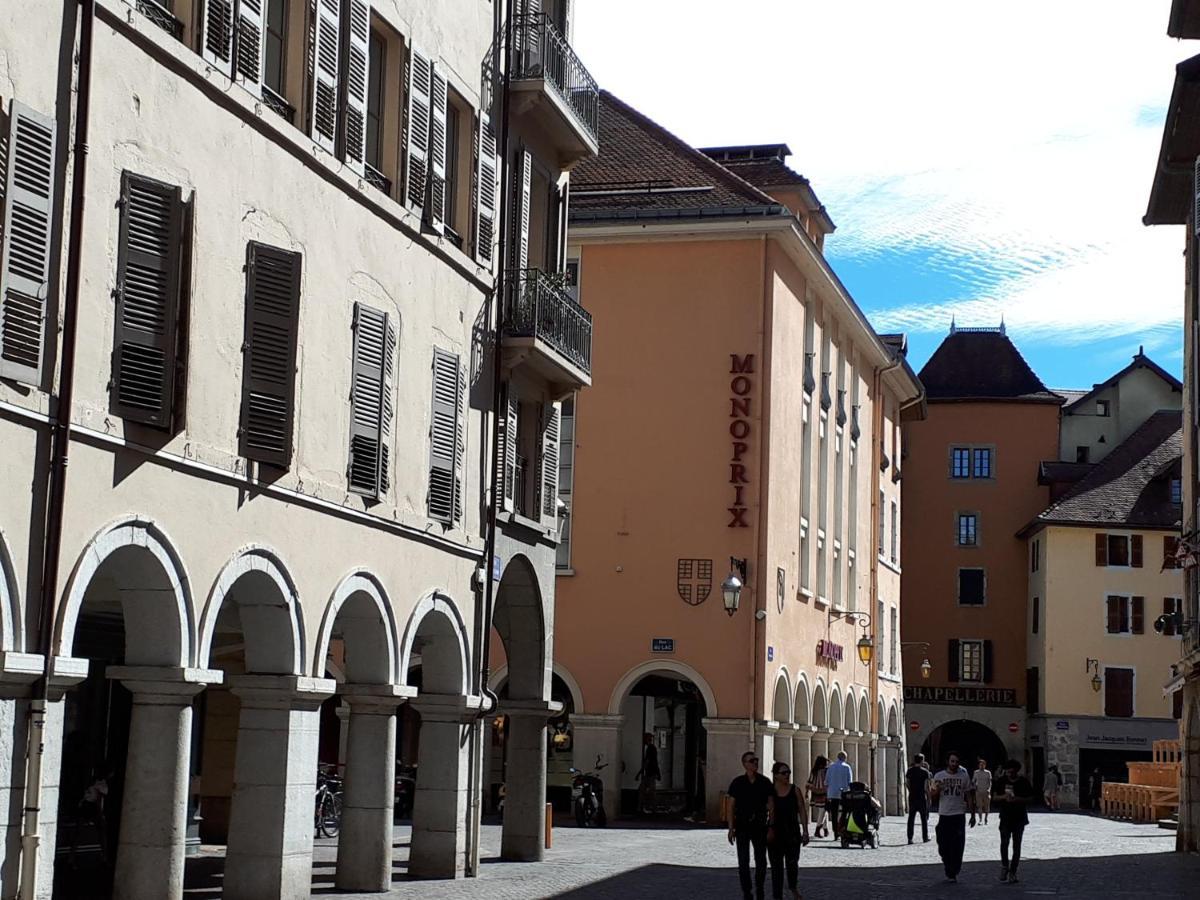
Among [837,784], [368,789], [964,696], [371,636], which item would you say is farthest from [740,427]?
[964,696]

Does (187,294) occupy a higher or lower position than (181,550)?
higher

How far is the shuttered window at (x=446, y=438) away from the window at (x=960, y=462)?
6329 centimetres

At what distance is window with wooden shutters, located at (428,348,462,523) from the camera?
908 inches

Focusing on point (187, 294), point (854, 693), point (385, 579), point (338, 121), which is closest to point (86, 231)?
point (187, 294)

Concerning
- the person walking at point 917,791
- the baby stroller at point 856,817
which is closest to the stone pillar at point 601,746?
the person walking at point 917,791

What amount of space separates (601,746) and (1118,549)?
42163 mm

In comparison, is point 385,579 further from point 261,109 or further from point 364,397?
point 261,109

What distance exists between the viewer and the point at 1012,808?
91.7 ft

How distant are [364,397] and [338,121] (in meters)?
2.77

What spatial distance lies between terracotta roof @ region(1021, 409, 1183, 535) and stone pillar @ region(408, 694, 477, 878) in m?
57.7

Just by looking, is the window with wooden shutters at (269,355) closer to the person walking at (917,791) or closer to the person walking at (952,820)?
the person walking at (952,820)

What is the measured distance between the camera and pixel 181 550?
54.6 feet

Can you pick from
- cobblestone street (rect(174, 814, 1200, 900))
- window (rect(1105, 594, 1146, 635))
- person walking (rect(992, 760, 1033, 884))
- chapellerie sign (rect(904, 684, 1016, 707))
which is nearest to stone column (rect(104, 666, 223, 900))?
cobblestone street (rect(174, 814, 1200, 900))

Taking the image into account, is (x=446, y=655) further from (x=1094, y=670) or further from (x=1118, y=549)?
(x=1118, y=549)
